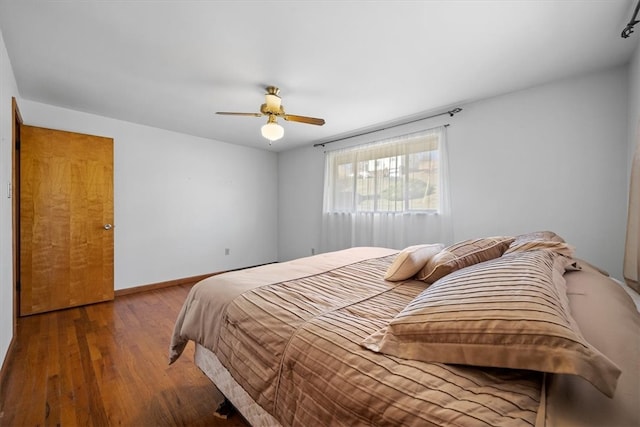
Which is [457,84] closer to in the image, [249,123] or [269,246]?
[249,123]

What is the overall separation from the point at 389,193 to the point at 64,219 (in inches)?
160

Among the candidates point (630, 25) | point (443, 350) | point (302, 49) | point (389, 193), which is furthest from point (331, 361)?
point (389, 193)

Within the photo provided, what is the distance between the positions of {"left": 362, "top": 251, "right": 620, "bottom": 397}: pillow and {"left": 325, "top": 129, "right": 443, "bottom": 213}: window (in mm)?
2500

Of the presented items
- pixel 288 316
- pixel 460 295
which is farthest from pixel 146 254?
pixel 460 295

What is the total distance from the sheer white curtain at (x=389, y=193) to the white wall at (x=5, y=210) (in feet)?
11.6

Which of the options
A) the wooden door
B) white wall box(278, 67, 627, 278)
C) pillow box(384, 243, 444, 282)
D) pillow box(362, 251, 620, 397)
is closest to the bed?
pillow box(362, 251, 620, 397)

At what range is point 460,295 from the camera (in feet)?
2.67

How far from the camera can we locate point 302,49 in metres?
1.96

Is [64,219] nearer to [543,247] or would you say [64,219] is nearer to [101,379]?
[101,379]

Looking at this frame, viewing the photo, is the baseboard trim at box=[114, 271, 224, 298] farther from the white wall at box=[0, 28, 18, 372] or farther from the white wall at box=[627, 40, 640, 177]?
the white wall at box=[627, 40, 640, 177]

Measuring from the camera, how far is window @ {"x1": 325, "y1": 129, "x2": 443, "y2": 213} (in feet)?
10.7

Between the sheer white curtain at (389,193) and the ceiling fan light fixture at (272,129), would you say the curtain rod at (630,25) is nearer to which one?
the sheer white curtain at (389,193)

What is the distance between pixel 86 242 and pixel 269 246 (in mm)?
2920

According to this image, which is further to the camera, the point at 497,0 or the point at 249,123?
the point at 249,123
